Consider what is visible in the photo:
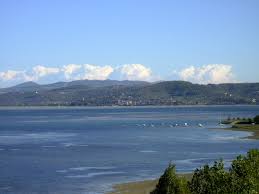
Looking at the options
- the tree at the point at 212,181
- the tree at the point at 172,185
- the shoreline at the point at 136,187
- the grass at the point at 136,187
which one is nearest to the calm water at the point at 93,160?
the shoreline at the point at 136,187

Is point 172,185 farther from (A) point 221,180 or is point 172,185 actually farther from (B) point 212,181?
(A) point 221,180

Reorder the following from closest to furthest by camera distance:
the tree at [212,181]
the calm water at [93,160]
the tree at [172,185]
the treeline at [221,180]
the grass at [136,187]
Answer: the treeline at [221,180] → the tree at [212,181] → the tree at [172,185] → the grass at [136,187] → the calm water at [93,160]

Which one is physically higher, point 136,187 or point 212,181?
point 212,181

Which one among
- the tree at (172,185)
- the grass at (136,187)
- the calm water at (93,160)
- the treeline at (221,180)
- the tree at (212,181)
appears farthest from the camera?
the calm water at (93,160)

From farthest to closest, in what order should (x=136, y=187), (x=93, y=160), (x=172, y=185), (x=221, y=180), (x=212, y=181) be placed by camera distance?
1. (x=93, y=160)
2. (x=136, y=187)
3. (x=172, y=185)
4. (x=212, y=181)
5. (x=221, y=180)

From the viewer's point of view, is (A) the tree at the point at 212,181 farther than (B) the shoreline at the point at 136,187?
No

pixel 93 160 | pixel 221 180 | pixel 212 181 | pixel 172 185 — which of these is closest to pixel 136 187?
pixel 93 160

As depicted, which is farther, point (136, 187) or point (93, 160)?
point (93, 160)

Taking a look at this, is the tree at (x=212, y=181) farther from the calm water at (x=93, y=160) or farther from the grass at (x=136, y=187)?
the calm water at (x=93, y=160)

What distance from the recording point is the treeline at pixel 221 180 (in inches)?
1062

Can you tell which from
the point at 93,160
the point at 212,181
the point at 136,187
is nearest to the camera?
the point at 212,181

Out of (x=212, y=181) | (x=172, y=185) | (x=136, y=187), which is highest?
(x=212, y=181)

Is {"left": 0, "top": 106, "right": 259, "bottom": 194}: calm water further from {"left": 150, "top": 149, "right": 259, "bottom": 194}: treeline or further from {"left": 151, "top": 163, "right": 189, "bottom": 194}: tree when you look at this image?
{"left": 150, "top": 149, "right": 259, "bottom": 194}: treeline

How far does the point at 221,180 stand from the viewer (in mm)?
27734
